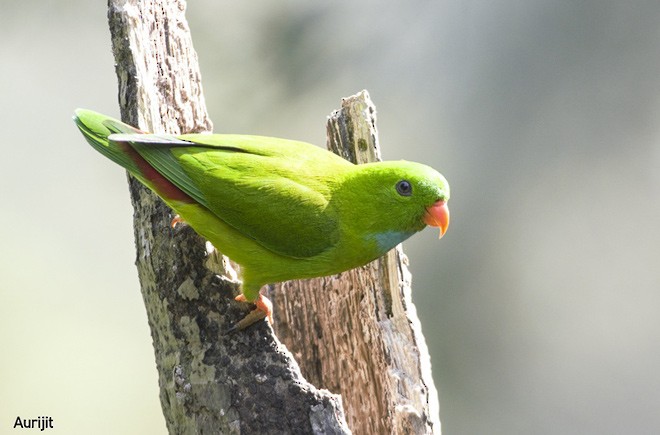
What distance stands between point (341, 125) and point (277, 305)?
0.92 metres

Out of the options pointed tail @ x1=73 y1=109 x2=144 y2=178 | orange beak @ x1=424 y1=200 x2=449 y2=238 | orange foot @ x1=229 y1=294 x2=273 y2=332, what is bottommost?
orange foot @ x1=229 y1=294 x2=273 y2=332

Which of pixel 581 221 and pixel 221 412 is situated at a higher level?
pixel 581 221

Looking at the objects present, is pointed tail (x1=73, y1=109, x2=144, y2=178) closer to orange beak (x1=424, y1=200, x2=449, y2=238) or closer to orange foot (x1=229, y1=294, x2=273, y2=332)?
orange foot (x1=229, y1=294, x2=273, y2=332)

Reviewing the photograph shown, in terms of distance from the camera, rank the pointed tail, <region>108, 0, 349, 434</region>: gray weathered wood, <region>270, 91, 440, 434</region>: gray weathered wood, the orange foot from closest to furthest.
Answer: <region>108, 0, 349, 434</region>: gray weathered wood → the orange foot → the pointed tail → <region>270, 91, 440, 434</region>: gray weathered wood

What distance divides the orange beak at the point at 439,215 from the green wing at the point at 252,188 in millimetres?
351

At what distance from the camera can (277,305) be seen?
3.76m

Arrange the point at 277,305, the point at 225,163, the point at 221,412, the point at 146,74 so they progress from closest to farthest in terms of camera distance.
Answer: the point at 221,412 → the point at 225,163 → the point at 146,74 → the point at 277,305

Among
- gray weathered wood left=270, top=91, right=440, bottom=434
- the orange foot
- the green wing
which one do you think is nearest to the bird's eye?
the green wing

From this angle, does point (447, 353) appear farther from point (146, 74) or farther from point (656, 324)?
point (146, 74)

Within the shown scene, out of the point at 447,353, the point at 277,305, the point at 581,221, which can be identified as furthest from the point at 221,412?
the point at 581,221

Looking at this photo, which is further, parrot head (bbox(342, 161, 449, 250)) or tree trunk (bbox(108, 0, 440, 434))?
parrot head (bbox(342, 161, 449, 250))

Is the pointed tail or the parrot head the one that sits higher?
the pointed tail

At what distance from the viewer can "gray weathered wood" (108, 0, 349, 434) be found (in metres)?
2.62

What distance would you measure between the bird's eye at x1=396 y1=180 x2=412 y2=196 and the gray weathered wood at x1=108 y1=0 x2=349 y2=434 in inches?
27.6
